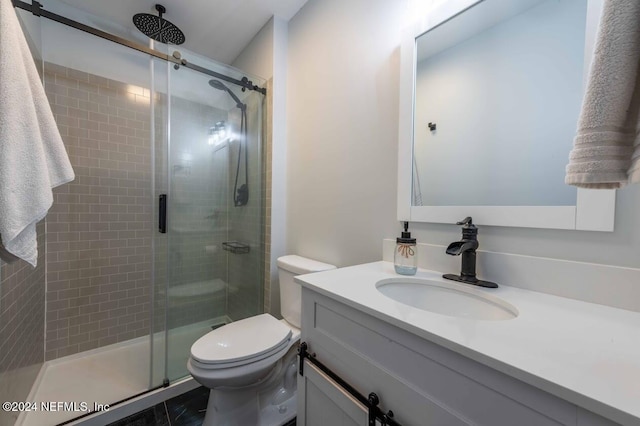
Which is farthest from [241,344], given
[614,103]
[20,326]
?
[614,103]

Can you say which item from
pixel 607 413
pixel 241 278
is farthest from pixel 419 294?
pixel 241 278

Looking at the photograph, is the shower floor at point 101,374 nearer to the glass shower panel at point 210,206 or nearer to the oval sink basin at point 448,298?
the glass shower panel at point 210,206

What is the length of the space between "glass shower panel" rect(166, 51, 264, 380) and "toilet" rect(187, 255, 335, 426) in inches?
20.9

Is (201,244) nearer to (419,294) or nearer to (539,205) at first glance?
(419,294)

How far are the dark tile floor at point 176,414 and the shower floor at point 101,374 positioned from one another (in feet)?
0.42

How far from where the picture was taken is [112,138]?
192cm

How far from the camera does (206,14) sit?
1732 millimetres

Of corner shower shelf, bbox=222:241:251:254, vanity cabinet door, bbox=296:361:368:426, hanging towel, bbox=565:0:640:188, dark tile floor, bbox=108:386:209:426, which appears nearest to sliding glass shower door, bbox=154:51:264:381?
corner shower shelf, bbox=222:241:251:254

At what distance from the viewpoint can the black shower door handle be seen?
5.04 ft

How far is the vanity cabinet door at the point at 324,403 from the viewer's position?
0.66m

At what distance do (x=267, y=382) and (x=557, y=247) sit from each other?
1.36 meters

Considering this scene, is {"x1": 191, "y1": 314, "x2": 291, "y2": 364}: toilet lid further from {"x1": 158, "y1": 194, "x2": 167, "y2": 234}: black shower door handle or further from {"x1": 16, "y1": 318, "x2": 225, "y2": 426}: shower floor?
{"x1": 158, "y1": 194, "x2": 167, "y2": 234}: black shower door handle

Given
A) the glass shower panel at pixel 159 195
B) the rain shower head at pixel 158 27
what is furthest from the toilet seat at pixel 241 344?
the rain shower head at pixel 158 27

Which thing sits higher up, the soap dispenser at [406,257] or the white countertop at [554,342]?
the soap dispenser at [406,257]
